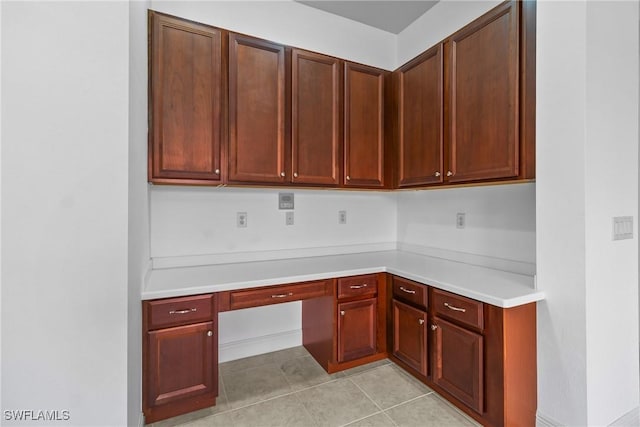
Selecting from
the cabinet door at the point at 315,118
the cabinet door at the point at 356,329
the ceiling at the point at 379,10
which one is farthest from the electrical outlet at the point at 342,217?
the ceiling at the point at 379,10

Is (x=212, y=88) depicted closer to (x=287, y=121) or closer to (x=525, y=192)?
(x=287, y=121)

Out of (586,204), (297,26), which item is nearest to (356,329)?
(586,204)

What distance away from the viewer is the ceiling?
96.7 inches

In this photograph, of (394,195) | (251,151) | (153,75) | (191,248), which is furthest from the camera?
(394,195)

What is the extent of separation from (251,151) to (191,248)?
83cm

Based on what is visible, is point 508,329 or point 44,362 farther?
point 508,329

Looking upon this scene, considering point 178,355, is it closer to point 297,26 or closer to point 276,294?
point 276,294

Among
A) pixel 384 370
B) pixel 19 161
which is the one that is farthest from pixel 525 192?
pixel 19 161

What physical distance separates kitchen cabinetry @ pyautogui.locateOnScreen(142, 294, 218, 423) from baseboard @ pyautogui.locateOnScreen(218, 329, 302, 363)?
56cm

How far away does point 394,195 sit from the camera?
3.00 meters

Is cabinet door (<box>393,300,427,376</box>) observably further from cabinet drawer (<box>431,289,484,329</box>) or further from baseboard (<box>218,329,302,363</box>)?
baseboard (<box>218,329,302,363</box>)

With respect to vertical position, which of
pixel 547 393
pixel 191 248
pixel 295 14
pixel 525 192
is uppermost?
pixel 295 14

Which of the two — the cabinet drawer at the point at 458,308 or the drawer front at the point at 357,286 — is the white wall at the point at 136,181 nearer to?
the drawer front at the point at 357,286

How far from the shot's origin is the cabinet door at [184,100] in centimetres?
179
